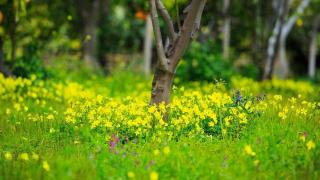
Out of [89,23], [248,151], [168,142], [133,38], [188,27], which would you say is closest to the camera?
[248,151]

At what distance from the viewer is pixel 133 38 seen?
25.4 m

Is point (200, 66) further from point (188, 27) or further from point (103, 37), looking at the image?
point (103, 37)

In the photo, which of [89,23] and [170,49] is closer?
[170,49]

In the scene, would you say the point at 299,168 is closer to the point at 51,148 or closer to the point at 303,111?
the point at 303,111

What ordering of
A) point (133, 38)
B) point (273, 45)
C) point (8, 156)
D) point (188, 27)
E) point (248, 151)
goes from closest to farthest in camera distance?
point (248, 151), point (8, 156), point (188, 27), point (273, 45), point (133, 38)

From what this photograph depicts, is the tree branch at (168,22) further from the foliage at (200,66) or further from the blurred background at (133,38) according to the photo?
the foliage at (200,66)

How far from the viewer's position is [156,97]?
7730mm

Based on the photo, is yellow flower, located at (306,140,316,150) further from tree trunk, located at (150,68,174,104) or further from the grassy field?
tree trunk, located at (150,68,174,104)

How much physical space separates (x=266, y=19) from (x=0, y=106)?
8925 millimetres

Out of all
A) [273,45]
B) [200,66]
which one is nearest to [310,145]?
[200,66]

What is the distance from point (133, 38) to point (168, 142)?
19186 millimetres

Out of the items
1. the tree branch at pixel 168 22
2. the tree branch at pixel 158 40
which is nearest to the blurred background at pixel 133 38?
the tree branch at pixel 168 22

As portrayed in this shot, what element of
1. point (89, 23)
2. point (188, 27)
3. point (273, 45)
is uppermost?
point (89, 23)

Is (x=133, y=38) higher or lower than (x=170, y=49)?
higher
